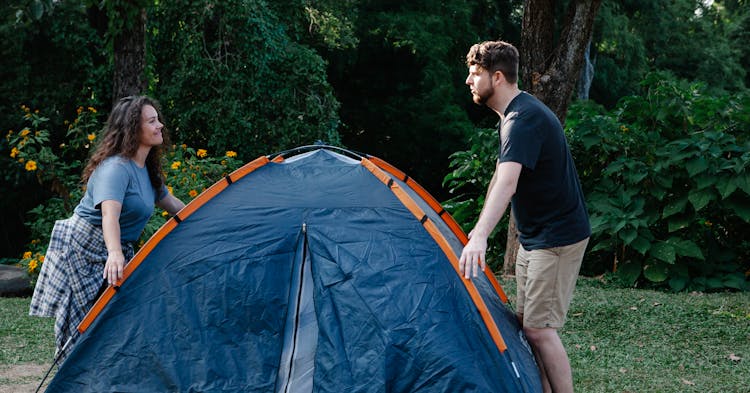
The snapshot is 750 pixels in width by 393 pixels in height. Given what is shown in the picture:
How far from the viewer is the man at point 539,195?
127 inches

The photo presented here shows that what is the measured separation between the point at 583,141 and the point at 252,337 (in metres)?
4.64

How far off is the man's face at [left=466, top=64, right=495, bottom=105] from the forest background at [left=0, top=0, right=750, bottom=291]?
2584mm

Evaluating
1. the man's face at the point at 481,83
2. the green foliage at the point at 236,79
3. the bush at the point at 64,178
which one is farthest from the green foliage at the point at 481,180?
the man's face at the point at 481,83

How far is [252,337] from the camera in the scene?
3688 mm

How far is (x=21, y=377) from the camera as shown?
450 cm

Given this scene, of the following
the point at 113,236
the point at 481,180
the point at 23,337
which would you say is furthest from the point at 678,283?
the point at 23,337

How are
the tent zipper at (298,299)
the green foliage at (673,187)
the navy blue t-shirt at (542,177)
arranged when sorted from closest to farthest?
the navy blue t-shirt at (542,177) < the tent zipper at (298,299) < the green foliage at (673,187)

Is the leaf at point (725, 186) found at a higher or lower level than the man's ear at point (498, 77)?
lower

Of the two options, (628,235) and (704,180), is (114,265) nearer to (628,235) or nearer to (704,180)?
(628,235)

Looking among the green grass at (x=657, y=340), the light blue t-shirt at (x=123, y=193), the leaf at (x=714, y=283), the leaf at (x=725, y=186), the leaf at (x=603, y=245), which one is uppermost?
the light blue t-shirt at (x=123, y=193)

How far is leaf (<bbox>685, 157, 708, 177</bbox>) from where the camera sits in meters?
6.75

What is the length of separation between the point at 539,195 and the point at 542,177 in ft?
0.24

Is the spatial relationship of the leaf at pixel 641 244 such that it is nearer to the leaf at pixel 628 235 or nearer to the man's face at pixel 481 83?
the leaf at pixel 628 235

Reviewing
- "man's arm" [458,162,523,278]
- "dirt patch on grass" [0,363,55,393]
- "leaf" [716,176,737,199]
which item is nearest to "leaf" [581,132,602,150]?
"leaf" [716,176,737,199]
